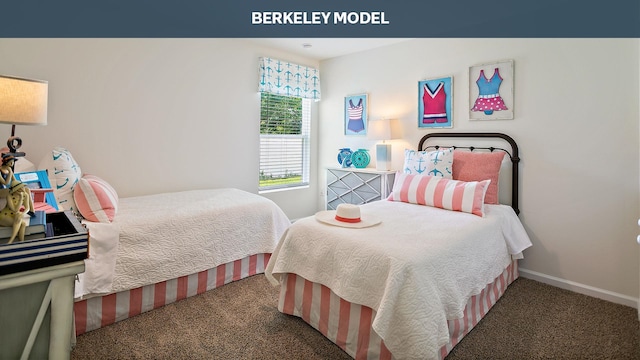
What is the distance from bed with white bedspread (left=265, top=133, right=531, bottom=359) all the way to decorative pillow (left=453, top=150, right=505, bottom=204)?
0.36 m

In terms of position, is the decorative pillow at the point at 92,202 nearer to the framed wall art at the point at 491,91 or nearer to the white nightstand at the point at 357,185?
the white nightstand at the point at 357,185

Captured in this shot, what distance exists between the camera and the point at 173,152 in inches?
138

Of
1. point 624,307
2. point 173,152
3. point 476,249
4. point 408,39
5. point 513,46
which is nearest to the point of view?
point 476,249

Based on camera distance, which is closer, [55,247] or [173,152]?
[55,247]

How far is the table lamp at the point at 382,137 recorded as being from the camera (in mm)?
3803

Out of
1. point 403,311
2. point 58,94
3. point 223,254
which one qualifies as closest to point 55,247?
point 403,311

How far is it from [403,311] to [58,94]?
122 inches

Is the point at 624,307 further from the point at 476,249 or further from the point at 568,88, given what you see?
the point at 568,88

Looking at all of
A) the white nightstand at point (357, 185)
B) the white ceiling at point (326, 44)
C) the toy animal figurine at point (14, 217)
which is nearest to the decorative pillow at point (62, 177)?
the toy animal figurine at point (14, 217)

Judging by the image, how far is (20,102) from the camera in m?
1.32

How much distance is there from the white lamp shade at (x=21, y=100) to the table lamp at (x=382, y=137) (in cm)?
303

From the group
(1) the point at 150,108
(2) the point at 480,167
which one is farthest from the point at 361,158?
(1) the point at 150,108
